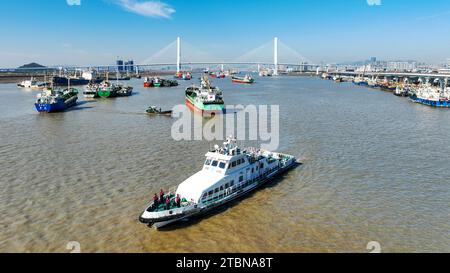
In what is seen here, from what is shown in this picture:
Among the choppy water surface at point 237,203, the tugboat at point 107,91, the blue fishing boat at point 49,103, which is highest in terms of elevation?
the tugboat at point 107,91

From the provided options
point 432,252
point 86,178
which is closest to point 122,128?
point 86,178

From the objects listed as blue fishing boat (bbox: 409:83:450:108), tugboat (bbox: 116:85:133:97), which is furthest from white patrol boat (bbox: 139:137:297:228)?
tugboat (bbox: 116:85:133:97)

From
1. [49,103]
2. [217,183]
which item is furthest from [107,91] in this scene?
[217,183]

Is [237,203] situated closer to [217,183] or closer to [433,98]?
[217,183]

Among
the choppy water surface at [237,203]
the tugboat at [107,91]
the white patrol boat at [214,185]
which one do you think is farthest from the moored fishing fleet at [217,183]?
the tugboat at [107,91]

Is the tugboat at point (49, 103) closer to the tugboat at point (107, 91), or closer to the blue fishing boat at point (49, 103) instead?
the blue fishing boat at point (49, 103)

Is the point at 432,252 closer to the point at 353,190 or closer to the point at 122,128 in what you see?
the point at 353,190
